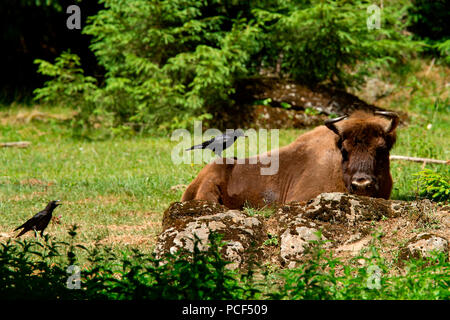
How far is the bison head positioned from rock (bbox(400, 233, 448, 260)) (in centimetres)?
142

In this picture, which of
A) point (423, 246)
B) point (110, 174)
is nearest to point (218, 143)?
point (110, 174)

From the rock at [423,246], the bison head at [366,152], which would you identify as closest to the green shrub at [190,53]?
the bison head at [366,152]

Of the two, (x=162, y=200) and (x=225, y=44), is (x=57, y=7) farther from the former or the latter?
(x=162, y=200)

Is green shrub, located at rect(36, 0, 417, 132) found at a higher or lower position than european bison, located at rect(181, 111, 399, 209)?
higher

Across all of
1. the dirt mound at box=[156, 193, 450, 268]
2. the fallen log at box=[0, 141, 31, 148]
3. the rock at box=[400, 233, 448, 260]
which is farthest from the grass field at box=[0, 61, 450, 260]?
the rock at box=[400, 233, 448, 260]

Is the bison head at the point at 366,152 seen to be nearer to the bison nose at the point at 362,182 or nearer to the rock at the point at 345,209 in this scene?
the bison nose at the point at 362,182

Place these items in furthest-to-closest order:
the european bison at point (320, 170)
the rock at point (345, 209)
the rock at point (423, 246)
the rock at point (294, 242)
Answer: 1. the european bison at point (320, 170)
2. the rock at point (345, 209)
3. the rock at point (294, 242)
4. the rock at point (423, 246)

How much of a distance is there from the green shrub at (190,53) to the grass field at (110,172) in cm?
108

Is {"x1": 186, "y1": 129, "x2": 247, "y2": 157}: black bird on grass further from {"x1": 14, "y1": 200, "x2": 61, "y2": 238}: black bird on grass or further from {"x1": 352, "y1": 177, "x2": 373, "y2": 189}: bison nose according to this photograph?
{"x1": 352, "y1": 177, "x2": 373, "y2": 189}: bison nose

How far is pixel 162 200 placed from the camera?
942cm

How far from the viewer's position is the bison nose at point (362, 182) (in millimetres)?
6598

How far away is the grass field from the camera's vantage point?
317 inches

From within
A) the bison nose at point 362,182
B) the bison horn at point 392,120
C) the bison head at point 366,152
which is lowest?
the bison nose at point 362,182
